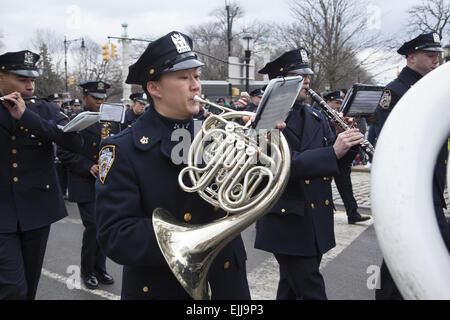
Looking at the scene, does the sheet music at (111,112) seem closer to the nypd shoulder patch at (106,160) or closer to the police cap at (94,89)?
the police cap at (94,89)

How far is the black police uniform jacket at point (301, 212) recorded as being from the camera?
2.75m

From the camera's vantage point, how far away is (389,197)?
Answer: 0.73m

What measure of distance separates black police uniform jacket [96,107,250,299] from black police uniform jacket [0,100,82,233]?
129 cm

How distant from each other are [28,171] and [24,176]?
0.05 m

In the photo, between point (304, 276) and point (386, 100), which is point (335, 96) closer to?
point (386, 100)

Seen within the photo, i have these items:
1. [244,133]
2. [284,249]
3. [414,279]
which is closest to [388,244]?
[414,279]

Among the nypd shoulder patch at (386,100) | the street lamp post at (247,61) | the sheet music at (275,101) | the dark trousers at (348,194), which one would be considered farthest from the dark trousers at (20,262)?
the street lamp post at (247,61)

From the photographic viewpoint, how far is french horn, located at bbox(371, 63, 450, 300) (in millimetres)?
704

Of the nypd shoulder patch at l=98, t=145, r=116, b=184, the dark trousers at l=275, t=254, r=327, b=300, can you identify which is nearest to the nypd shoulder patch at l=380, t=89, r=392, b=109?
the dark trousers at l=275, t=254, r=327, b=300

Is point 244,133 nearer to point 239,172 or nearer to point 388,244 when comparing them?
point 239,172

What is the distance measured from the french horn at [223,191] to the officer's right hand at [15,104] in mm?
1623

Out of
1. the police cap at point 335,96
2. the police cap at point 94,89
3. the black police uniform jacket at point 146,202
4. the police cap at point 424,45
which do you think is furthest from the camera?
the police cap at point 335,96
